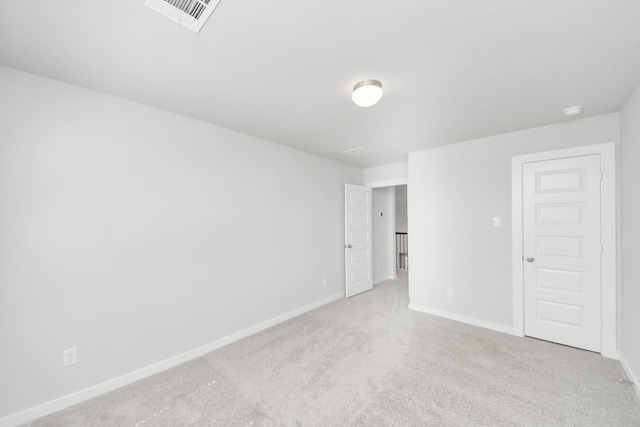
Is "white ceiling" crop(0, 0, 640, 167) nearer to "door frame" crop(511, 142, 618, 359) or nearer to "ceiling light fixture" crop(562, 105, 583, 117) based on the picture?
Answer: "ceiling light fixture" crop(562, 105, 583, 117)

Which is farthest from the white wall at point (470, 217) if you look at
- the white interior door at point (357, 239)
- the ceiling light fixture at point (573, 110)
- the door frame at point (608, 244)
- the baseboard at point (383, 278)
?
the baseboard at point (383, 278)

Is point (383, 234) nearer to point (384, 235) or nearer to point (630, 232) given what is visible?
point (384, 235)

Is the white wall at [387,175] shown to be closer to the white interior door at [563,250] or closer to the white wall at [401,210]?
the white interior door at [563,250]

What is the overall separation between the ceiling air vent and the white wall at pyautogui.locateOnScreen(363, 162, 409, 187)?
150 inches

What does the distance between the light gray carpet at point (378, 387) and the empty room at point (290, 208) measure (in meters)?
0.02

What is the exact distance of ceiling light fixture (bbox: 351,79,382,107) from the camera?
1.84m

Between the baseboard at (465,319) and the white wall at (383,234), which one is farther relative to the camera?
the white wall at (383,234)

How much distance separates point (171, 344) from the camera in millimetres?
2436

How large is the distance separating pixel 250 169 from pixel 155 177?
1054mm

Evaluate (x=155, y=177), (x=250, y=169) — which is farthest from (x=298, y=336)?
(x=155, y=177)

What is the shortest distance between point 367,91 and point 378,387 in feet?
7.71

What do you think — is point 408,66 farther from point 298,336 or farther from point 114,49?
point 298,336

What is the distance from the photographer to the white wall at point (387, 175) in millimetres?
4504

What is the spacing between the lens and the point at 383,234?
5758 millimetres
